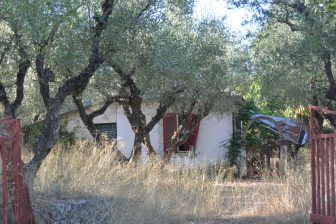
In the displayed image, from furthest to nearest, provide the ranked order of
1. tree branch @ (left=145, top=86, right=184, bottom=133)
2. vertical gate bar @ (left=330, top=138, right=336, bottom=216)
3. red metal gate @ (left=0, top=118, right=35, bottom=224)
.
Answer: tree branch @ (left=145, top=86, right=184, bottom=133) < vertical gate bar @ (left=330, top=138, right=336, bottom=216) < red metal gate @ (left=0, top=118, right=35, bottom=224)

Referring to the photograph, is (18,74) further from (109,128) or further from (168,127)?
(109,128)

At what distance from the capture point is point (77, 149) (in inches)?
457

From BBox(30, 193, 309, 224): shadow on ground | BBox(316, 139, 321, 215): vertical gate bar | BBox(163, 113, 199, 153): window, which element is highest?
BBox(163, 113, 199, 153): window

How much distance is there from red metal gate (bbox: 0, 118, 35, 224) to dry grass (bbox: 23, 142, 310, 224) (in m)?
0.91

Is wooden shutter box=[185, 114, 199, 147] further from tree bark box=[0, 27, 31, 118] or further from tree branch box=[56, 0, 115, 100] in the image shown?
tree branch box=[56, 0, 115, 100]

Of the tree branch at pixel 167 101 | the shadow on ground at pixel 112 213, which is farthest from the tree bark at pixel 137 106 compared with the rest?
the shadow on ground at pixel 112 213

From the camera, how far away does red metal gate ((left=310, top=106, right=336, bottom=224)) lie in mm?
7527

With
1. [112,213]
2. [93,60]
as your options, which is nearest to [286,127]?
[93,60]

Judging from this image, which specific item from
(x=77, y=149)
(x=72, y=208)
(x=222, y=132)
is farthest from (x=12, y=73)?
(x=222, y=132)

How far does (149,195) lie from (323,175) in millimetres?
3471

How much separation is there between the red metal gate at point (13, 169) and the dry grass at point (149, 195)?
0.91m

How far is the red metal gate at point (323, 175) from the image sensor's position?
7.53m

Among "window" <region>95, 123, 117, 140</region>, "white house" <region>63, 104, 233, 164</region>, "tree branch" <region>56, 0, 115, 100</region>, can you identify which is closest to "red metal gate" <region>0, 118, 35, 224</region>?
"tree branch" <region>56, 0, 115, 100</region>

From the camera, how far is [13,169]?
720cm
